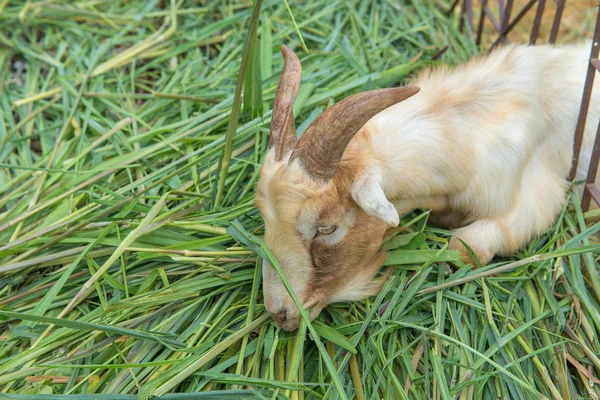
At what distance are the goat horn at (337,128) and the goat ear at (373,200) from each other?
0.41 feet

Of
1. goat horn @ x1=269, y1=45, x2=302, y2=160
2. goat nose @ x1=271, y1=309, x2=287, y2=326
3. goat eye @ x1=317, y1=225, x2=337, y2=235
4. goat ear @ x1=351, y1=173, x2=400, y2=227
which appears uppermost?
goat horn @ x1=269, y1=45, x2=302, y2=160

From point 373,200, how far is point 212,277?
3.05 ft

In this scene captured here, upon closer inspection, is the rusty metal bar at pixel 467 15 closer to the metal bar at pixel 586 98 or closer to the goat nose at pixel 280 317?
the metal bar at pixel 586 98

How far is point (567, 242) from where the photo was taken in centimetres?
277

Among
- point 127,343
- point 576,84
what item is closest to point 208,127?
point 127,343

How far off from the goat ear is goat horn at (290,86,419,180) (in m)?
0.13

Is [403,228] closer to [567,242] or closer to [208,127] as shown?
[567,242]

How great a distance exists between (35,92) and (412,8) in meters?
2.75

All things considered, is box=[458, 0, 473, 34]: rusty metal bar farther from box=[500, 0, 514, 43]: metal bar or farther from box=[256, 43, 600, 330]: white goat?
box=[256, 43, 600, 330]: white goat

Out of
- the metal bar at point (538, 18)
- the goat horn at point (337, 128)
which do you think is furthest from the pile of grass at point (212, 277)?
the metal bar at point (538, 18)

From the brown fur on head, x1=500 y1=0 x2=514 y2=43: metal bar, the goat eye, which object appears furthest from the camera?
x1=500 y1=0 x2=514 y2=43: metal bar

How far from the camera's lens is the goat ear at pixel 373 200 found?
7.36ft

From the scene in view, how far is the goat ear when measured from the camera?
2.24 m

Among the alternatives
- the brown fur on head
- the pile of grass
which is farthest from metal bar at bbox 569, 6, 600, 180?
the brown fur on head
